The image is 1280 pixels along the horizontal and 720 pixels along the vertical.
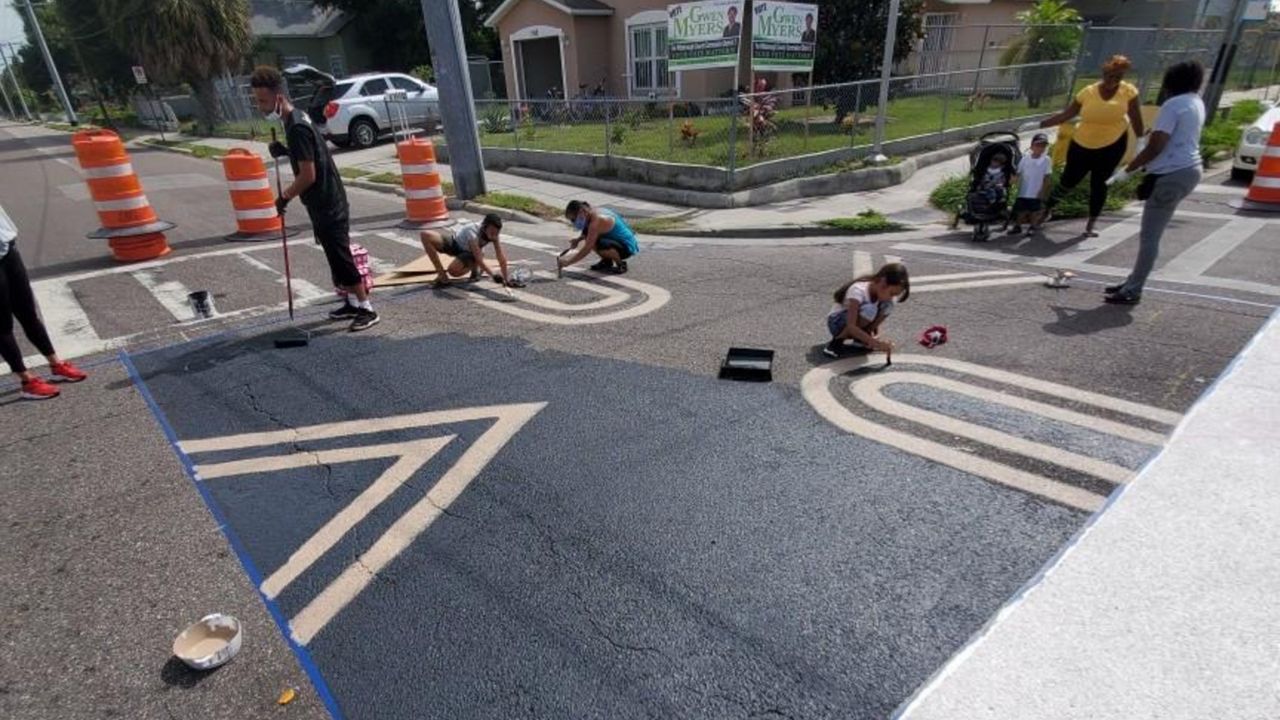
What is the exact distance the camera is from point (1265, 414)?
3719mm

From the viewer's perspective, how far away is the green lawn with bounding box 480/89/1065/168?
39.9 feet

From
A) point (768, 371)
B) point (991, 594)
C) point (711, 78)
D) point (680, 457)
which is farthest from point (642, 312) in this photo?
point (711, 78)

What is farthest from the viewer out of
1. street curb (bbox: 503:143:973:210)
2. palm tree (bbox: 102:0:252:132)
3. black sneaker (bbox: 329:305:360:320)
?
palm tree (bbox: 102:0:252:132)

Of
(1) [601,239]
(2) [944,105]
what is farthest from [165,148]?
(2) [944,105]

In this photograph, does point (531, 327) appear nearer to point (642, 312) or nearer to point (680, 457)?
point (642, 312)

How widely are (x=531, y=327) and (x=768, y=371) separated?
2.21 metres

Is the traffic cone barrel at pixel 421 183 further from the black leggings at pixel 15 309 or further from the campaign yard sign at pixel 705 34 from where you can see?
the black leggings at pixel 15 309

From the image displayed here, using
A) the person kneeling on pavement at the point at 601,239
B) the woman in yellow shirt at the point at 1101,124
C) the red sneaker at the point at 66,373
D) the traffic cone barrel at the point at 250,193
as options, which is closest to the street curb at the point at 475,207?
the traffic cone barrel at the point at 250,193

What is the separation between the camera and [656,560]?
2857 millimetres

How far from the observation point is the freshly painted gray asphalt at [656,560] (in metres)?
2.30

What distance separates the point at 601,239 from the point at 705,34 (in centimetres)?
635

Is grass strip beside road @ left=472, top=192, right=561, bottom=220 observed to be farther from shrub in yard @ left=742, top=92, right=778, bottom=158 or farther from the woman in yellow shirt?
the woman in yellow shirt

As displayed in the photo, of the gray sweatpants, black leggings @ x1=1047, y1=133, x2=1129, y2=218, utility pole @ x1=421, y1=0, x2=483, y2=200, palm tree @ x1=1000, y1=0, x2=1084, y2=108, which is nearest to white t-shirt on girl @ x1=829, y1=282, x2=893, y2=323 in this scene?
the gray sweatpants

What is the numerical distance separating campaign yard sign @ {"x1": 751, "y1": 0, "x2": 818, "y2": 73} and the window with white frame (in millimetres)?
8596
